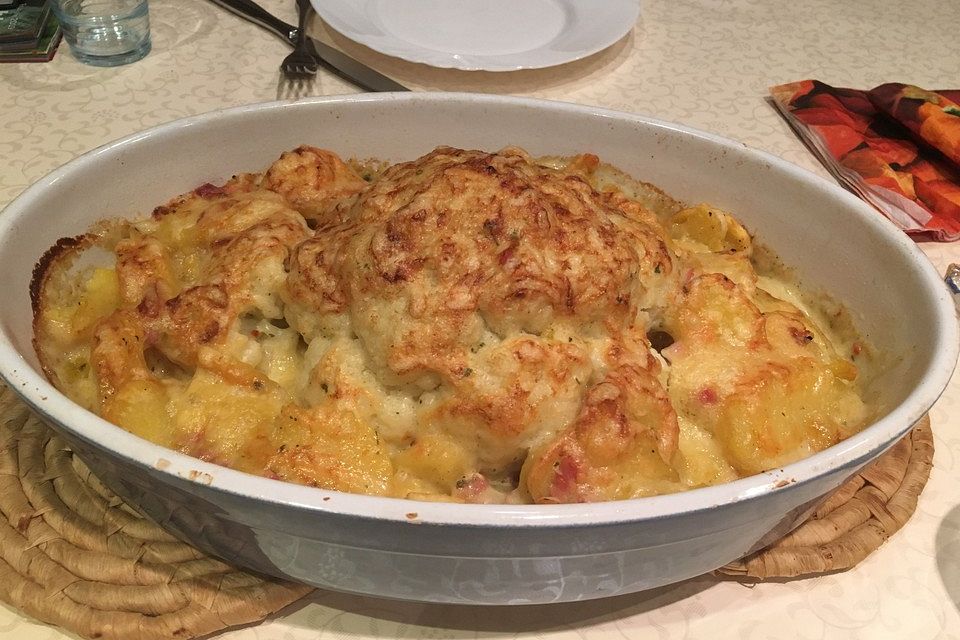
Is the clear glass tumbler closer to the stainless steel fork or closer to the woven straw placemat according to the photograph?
the stainless steel fork

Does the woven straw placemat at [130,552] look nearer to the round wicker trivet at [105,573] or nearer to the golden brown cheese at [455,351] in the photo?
the round wicker trivet at [105,573]

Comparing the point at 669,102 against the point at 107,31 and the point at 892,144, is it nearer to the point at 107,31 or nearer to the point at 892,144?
the point at 892,144

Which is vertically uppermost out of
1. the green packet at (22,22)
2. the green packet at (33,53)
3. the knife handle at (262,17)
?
the knife handle at (262,17)

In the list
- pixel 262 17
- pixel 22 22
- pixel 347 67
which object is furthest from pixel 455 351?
pixel 22 22

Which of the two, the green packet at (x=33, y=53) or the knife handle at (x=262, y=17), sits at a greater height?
the knife handle at (x=262, y=17)

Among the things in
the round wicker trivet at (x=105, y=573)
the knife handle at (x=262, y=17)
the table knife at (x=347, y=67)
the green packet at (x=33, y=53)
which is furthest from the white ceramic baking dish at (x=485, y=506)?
the green packet at (x=33, y=53)

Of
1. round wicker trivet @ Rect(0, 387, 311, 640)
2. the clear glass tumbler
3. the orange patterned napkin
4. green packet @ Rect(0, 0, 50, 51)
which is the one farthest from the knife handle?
round wicker trivet @ Rect(0, 387, 311, 640)

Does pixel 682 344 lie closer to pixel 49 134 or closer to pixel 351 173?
pixel 351 173
